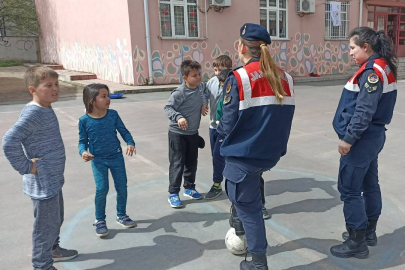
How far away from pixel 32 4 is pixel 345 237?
2555 cm

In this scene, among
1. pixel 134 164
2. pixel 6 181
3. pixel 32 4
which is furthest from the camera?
pixel 32 4

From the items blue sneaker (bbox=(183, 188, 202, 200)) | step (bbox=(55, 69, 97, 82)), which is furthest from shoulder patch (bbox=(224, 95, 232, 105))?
step (bbox=(55, 69, 97, 82))

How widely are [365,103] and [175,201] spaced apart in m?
2.18

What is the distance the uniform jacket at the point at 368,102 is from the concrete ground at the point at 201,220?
101cm

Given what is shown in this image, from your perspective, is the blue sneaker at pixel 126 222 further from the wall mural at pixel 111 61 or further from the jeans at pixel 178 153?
the wall mural at pixel 111 61

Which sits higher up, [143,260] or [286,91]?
[286,91]

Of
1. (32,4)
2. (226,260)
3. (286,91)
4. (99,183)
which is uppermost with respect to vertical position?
(32,4)

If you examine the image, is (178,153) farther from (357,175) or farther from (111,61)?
(111,61)

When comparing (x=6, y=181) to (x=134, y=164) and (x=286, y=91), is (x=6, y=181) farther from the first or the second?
(x=286, y=91)

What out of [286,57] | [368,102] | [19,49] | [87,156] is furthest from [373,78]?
[19,49]

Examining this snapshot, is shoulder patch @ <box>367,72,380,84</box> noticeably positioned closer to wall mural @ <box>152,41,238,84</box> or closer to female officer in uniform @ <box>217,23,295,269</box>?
female officer in uniform @ <box>217,23,295,269</box>

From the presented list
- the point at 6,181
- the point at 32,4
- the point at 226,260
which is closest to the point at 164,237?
the point at 226,260

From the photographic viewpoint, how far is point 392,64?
287 cm

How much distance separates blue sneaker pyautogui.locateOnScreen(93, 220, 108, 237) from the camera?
3.37 metres
